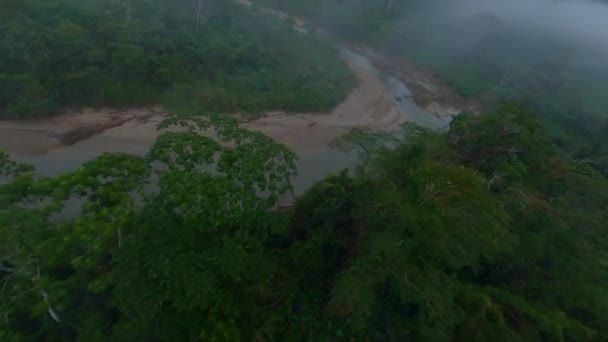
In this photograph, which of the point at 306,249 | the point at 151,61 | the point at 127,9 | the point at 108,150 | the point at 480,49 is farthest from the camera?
the point at 480,49

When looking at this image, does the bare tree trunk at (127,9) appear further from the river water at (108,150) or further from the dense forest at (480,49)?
the dense forest at (480,49)

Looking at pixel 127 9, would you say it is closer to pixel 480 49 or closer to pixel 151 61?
pixel 151 61

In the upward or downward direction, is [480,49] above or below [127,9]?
above

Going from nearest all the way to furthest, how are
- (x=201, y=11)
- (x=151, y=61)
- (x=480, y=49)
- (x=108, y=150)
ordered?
(x=108, y=150)
(x=151, y=61)
(x=201, y=11)
(x=480, y=49)

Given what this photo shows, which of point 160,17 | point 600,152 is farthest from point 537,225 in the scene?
point 160,17

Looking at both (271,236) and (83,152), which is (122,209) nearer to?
(271,236)

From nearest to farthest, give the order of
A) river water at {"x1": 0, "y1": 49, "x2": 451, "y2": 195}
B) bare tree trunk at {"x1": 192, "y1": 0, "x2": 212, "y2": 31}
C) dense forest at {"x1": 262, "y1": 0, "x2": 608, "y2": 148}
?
1. river water at {"x1": 0, "y1": 49, "x2": 451, "y2": 195}
2. bare tree trunk at {"x1": 192, "y1": 0, "x2": 212, "y2": 31}
3. dense forest at {"x1": 262, "y1": 0, "x2": 608, "y2": 148}

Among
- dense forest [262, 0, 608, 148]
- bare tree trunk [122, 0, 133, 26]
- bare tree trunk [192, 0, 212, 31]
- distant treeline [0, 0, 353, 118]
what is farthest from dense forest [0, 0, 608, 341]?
dense forest [262, 0, 608, 148]

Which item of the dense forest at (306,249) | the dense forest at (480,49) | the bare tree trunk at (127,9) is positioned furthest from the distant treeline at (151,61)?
the dense forest at (480,49)

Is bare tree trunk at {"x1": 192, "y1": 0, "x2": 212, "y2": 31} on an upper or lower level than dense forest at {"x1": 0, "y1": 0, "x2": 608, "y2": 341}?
upper

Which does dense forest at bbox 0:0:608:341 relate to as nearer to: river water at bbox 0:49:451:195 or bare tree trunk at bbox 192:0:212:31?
river water at bbox 0:49:451:195

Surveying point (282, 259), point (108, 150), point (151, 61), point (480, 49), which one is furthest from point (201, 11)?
point (480, 49)
